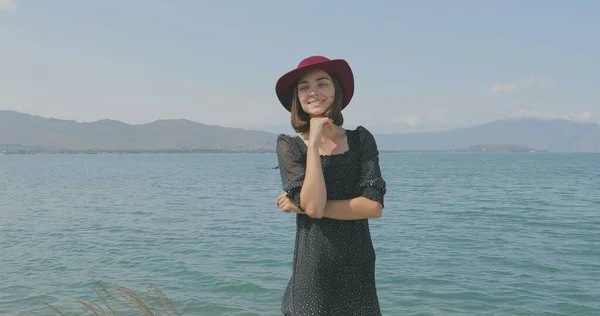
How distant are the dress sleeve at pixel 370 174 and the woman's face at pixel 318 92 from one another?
272 mm

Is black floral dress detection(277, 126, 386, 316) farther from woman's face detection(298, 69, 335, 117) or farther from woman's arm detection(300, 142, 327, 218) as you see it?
woman's face detection(298, 69, 335, 117)

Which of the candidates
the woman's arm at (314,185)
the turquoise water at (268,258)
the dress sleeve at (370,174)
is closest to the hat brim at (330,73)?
the dress sleeve at (370,174)

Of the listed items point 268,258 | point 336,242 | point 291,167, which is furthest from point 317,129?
point 268,258

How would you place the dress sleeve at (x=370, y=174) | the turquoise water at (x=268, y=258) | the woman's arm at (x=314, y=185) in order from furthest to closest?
the turquoise water at (x=268, y=258) → the dress sleeve at (x=370, y=174) → the woman's arm at (x=314, y=185)

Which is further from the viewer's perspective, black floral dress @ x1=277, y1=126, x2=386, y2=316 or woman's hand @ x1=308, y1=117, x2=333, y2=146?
black floral dress @ x1=277, y1=126, x2=386, y2=316

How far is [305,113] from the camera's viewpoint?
10.5 ft

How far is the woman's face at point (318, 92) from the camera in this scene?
308 centimetres

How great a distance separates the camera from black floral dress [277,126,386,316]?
2977 mm

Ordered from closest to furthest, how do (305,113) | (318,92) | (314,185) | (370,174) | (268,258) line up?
(314,185) < (370,174) < (318,92) < (305,113) < (268,258)

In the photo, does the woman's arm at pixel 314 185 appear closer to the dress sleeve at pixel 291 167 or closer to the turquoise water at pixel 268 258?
the dress sleeve at pixel 291 167

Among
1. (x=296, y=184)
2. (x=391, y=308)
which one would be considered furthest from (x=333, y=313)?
(x=391, y=308)

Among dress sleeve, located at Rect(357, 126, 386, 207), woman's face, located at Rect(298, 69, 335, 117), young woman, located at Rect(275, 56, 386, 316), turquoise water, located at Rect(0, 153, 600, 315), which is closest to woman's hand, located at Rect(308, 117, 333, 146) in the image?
young woman, located at Rect(275, 56, 386, 316)

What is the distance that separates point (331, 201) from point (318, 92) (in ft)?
2.01

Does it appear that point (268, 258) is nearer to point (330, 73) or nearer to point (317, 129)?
point (330, 73)
